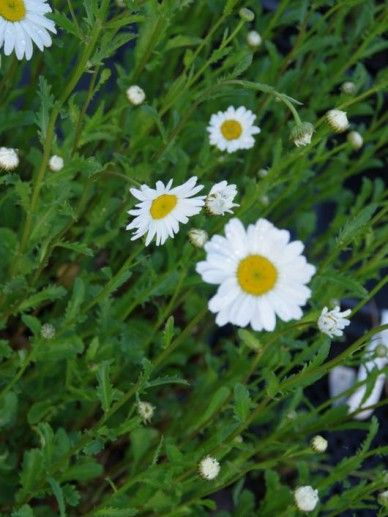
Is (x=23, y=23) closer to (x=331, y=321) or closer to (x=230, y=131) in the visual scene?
(x=230, y=131)

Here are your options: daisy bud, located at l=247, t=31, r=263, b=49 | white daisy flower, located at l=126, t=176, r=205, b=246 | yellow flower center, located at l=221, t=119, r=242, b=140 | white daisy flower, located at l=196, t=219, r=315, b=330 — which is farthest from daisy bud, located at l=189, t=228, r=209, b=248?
daisy bud, located at l=247, t=31, r=263, b=49

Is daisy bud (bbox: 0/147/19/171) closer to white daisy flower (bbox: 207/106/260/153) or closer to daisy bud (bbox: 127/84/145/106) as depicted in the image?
daisy bud (bbox: 127/84/145/106)

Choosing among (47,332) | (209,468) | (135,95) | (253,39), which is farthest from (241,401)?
(253,39)

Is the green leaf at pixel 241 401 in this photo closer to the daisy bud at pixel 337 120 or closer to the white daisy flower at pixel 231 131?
the daisy bud at pixel 337 120

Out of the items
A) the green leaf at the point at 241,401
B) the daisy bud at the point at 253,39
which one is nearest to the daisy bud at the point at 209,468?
the green leaf at the point at 241,401

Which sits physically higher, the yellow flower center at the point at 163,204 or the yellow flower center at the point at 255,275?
the yellow flower center at the point at 163,204

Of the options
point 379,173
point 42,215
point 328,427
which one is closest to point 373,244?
point 328,427
